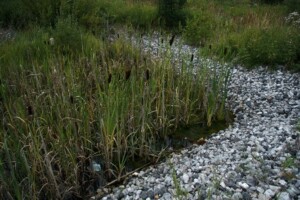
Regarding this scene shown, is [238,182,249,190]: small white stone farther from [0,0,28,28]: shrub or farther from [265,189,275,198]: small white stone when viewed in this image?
[0,0,28,28]: shrub

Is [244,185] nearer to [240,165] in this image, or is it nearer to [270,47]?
[240,165]

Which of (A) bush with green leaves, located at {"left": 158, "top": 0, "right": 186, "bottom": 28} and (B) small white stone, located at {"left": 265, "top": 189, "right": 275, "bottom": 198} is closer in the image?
(B) small white stone, located at {"left": 265, "top": 189, "right": 275, "bottom": 198}

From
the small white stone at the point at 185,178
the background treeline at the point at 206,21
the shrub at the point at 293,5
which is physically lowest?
the small white stone at the point at 185,178

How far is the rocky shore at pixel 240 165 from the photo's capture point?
9.61ft

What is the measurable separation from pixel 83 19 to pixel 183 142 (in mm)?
4450

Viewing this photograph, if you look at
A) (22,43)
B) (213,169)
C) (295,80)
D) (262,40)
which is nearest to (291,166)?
(213,169)

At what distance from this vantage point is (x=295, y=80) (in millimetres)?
5402

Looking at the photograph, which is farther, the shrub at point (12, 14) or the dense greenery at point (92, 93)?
the shrub at point (12, 14)

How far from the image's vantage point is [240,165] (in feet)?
10.7

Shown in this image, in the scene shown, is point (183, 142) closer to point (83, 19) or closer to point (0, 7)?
point (83, 19)

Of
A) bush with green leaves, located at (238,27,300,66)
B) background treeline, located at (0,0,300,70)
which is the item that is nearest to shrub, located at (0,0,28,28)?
background treeline, located at (0,0,300,70)

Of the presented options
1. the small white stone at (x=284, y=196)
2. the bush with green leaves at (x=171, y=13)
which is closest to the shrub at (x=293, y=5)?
the bush with green leaves at (x=171, y=13)

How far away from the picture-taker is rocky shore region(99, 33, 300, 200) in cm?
293

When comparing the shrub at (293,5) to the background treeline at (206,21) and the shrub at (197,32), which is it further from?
the shrub at (197,32)
